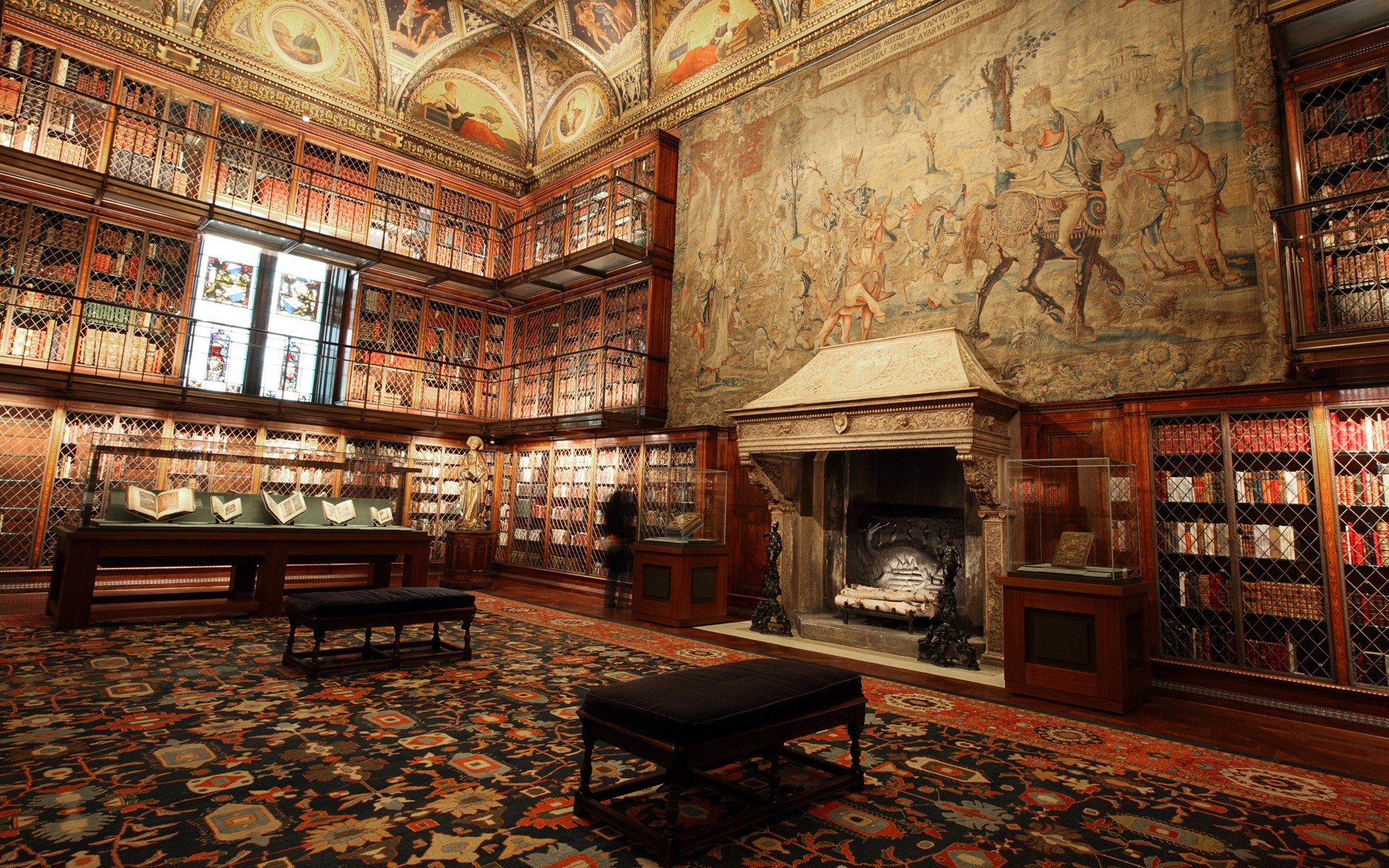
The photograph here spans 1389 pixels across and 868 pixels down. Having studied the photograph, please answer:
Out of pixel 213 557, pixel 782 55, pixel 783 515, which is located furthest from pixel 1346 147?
pixel 213 557

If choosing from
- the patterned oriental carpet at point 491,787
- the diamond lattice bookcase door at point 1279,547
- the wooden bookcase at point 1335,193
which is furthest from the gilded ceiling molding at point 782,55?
the patterned oriental carpet at point 491,787

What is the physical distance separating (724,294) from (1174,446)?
5.91m

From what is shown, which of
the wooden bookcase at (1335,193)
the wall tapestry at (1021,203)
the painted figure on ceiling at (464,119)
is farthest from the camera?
the painted figure on ceiling at (464,119)

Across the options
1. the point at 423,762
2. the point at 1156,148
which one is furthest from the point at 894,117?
the point at 423,762

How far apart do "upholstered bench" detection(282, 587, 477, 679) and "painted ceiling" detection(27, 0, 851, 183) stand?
8863 mm

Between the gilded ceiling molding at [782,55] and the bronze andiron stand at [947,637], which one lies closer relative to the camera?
the bronze andiron stand at [947,637]

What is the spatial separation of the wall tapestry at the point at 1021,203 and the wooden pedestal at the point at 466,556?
155 inches

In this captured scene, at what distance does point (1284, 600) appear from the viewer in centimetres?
557

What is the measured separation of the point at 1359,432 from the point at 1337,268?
126 centimetres

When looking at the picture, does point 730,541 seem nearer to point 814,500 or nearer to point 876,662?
point 814,500

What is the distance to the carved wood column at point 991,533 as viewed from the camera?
6.41 meters

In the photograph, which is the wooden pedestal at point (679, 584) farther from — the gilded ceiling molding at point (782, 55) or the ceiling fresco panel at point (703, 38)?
the ceiling fresco panel at point (703, 38)

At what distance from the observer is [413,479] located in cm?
1270

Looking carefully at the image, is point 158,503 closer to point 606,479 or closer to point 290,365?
point 290,365
